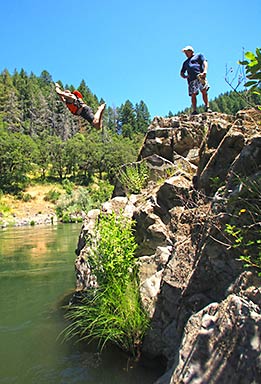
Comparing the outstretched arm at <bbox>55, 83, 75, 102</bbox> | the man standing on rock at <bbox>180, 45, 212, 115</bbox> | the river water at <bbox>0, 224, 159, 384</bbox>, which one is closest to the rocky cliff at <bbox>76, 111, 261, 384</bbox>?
the river water at <bbox>0, 224, 159, 384</bbox>

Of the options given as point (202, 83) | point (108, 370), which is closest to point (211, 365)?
point (108, 370)

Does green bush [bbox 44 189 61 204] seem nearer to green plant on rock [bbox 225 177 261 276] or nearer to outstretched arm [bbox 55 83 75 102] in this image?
outstretched arm [bbox 55 83 75 102]

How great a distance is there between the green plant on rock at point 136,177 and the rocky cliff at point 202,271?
288mm

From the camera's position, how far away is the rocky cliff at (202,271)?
292 cm

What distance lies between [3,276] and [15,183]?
50491 millimetres

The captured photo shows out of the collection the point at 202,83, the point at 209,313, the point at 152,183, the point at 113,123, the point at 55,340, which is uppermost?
the point at 113,123

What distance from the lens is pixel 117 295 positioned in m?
5.20

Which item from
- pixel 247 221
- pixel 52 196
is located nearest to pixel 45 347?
pixel 247 221

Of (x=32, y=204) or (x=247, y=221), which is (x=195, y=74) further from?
(x=32, y=204)

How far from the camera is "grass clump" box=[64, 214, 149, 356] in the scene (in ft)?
16.4

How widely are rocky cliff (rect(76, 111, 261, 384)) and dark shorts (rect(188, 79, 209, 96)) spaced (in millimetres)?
1600

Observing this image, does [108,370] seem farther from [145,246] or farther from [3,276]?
[3,276]

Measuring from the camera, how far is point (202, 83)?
9.63m

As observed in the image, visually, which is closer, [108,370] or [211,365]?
[211,365]
